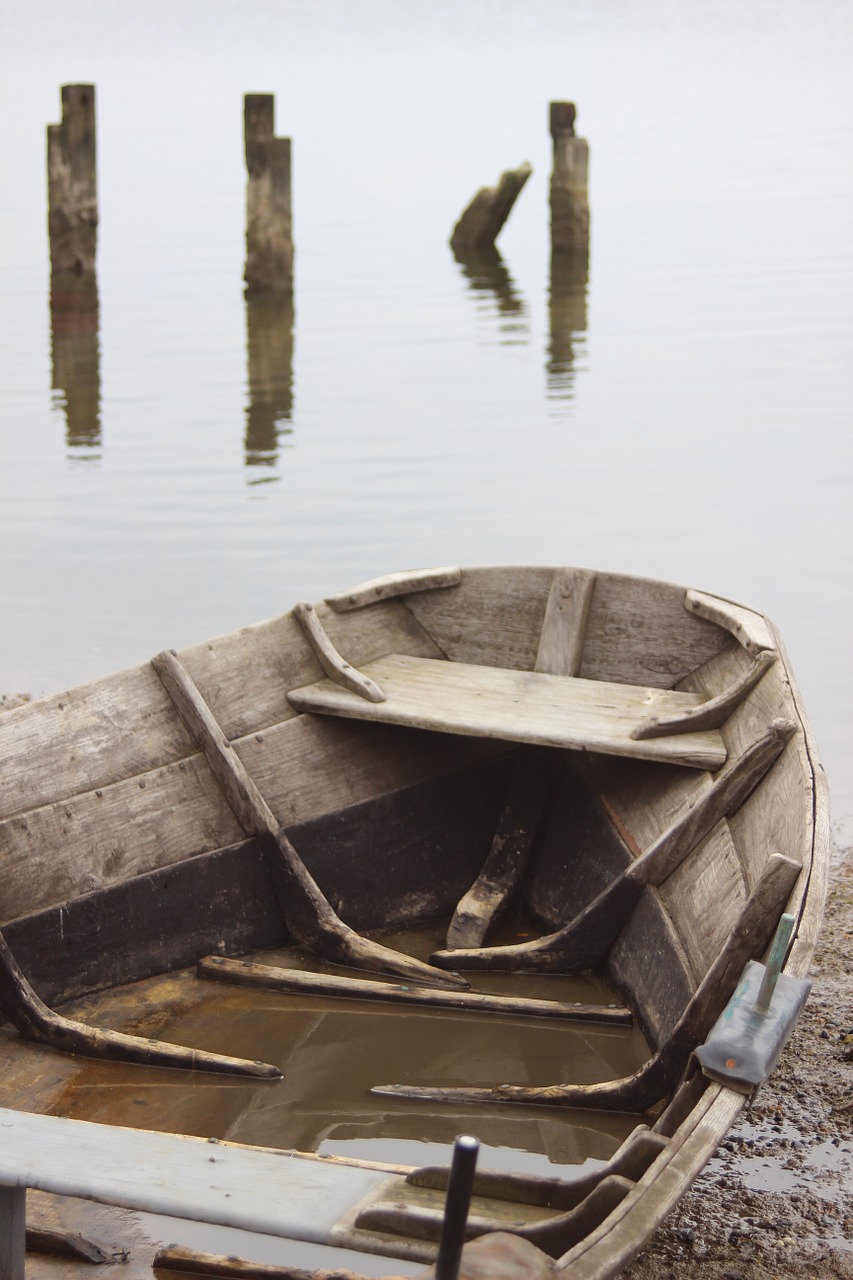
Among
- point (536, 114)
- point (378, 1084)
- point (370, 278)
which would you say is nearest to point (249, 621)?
point (378, 1084)

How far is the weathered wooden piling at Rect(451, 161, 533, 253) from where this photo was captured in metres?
22.7

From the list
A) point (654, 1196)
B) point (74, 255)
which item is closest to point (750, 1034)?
point (654, 1196)

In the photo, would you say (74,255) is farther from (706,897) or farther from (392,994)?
(706,897)

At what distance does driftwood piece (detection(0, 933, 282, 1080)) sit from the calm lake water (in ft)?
11.9

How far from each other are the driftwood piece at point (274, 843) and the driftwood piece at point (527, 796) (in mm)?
339

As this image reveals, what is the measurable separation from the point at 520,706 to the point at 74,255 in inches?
530

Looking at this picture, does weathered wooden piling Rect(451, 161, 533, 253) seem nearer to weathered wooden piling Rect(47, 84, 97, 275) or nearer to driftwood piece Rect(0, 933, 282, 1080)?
weathered wooden piling Rect(47, 84, 97, 275)

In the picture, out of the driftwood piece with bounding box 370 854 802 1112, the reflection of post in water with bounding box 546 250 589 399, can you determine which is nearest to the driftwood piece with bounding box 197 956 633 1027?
the driftwood piece with bounding box 370 854 802 1112

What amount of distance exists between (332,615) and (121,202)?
24.3 meters

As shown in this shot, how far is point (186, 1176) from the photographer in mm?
Result: 2930

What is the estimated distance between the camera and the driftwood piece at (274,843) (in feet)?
16.0

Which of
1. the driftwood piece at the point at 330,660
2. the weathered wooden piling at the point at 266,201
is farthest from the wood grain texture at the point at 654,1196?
the weathered wooden piling at the point at 266,201

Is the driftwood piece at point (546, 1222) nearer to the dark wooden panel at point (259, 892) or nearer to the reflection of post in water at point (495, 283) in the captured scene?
the dark wooden panel at point (259, 892)

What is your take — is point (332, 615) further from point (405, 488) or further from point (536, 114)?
point (536, 114)
